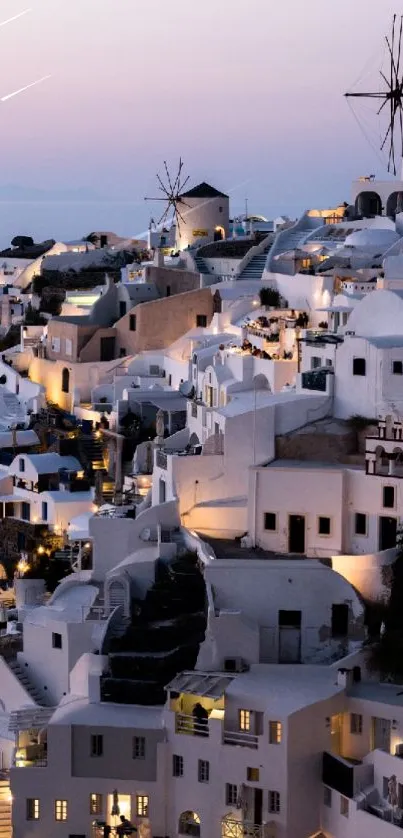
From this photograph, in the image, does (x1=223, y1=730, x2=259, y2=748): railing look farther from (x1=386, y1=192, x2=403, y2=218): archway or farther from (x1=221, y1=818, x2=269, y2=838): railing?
(x1=386, y1=192, x2=403, y2=218): archway

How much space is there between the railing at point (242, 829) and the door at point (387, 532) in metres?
4.78

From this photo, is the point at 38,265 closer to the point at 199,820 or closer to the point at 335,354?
the point at 335,354

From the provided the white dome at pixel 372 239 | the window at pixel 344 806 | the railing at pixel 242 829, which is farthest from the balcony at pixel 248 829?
the white dome at pixel 372 239

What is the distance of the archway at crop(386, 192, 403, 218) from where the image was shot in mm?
49250

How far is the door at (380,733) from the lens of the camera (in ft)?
82.7

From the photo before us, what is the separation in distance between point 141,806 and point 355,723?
114 inches

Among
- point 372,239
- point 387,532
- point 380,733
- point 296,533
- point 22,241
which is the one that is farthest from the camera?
point 22,241

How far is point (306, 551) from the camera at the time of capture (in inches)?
1120

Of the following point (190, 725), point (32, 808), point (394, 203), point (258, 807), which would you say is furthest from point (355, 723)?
point (394, 203)

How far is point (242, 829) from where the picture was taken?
81.7 ft

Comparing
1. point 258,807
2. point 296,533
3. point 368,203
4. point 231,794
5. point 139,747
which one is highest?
point 368,203

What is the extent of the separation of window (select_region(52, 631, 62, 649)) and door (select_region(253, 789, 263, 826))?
5.17m

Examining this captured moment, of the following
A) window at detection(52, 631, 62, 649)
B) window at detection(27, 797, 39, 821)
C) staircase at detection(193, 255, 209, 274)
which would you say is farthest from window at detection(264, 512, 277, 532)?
staircase at detection(193, 255, 209, 274)

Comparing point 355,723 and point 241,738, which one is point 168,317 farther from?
point 241,738
